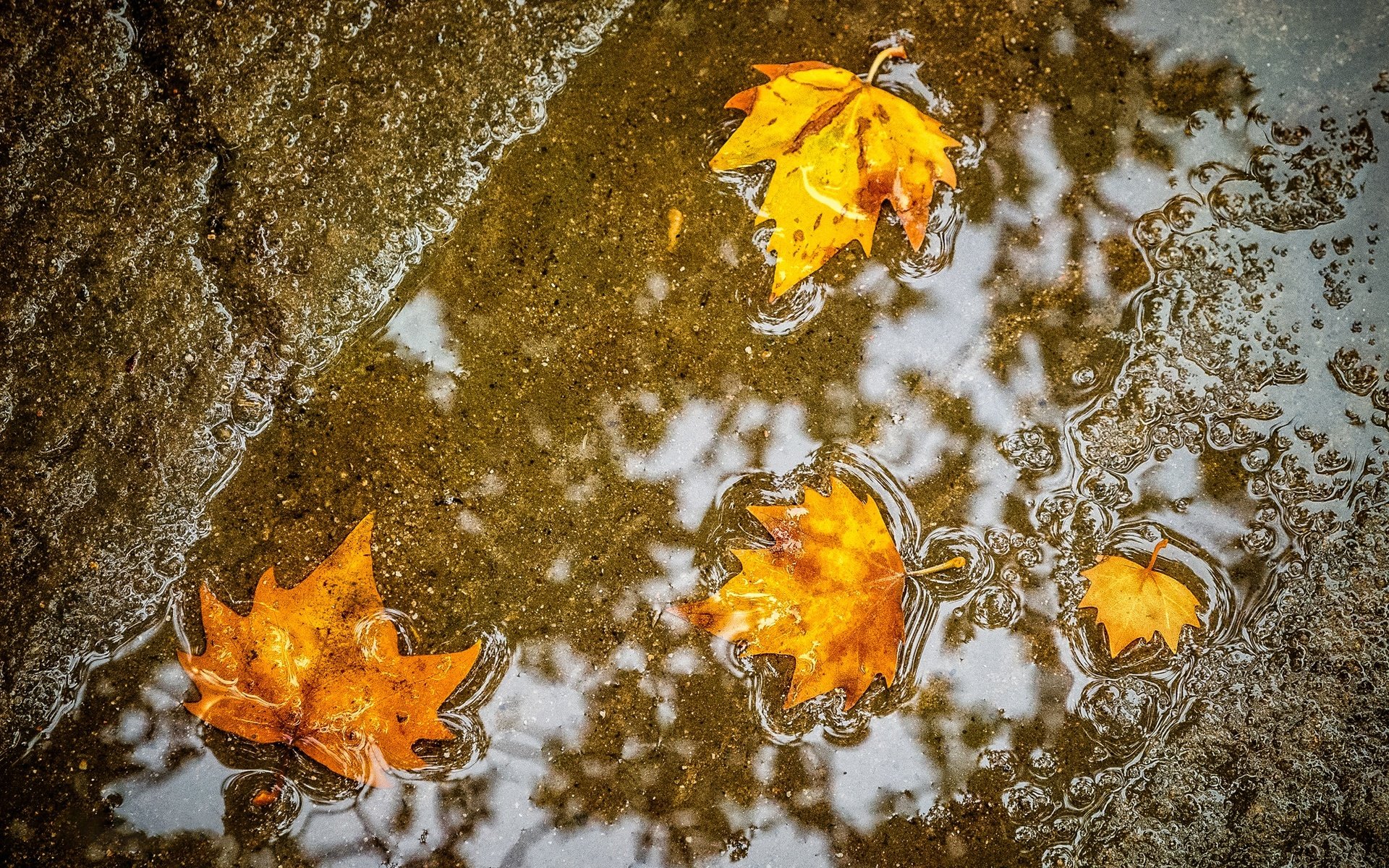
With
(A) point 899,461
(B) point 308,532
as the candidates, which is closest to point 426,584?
(B) point 308,532

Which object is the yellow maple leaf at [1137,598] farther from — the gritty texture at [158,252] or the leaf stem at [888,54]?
the gritty texture at [158,252]

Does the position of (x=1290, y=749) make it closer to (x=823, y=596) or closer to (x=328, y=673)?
(x=823, y=596)

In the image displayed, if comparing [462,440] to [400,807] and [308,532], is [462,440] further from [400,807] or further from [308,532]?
[400,807]

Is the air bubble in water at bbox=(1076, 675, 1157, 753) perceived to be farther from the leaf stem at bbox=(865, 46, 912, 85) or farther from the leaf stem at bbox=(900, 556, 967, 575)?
the leaf stem at bbox=(865, 46, 912, 85)

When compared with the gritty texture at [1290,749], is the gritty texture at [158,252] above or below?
above

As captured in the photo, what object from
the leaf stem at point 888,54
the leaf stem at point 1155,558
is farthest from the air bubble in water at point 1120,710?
the leaf stem at point 888,54

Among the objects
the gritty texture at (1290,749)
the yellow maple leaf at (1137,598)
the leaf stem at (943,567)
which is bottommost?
the gritty texture at (1290,749)

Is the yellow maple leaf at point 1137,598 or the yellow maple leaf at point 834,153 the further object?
the yellow maple leaf at point 1137,598

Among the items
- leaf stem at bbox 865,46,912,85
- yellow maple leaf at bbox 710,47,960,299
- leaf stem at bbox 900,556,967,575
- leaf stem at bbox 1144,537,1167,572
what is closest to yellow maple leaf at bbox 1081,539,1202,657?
leaf stem at bbox 1144,537,1167,572
